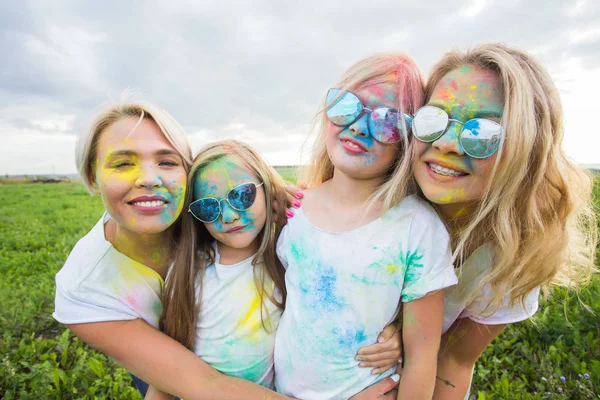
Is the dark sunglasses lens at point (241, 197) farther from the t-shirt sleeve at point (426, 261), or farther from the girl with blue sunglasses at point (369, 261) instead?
the t-shirt sleeve at point (426, 261)

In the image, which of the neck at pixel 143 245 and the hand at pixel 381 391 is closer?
the hand at pixel 381 391

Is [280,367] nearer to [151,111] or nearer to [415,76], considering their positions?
[151,111]

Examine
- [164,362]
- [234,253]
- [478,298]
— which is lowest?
[164,362]

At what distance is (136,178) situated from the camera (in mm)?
1950

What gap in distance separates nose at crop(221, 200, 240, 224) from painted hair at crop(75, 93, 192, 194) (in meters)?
0.38

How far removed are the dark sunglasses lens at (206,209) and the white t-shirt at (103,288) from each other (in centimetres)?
44

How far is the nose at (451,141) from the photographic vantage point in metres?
1.73

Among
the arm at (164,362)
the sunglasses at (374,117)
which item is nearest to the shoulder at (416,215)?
the sunglasses at (374,117)

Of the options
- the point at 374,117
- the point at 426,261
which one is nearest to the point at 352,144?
the point at 374,117

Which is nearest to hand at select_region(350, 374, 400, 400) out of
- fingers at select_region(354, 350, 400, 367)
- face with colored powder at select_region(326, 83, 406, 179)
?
fingers at select_region(354, 350, 400, 367)

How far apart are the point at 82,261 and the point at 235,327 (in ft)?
2.94

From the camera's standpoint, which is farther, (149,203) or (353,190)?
(353,190)

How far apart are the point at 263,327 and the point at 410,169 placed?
1179 millimetres

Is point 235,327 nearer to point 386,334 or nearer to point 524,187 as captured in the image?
point 386,334
